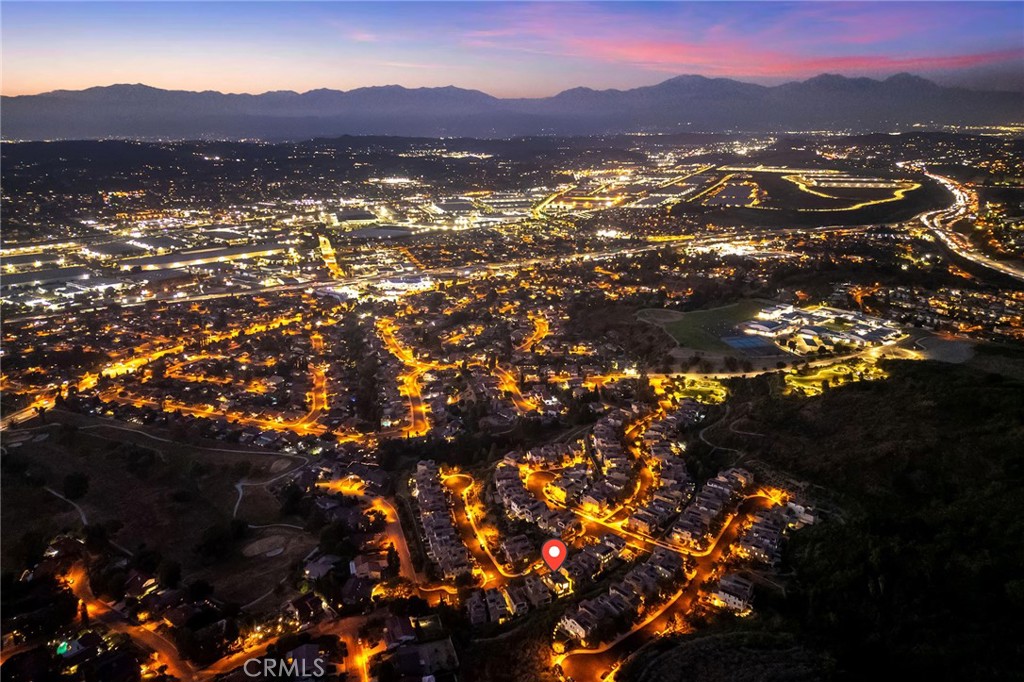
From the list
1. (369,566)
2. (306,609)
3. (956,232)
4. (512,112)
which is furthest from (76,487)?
(512,112)

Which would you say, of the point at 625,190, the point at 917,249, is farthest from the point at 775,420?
the point at 625,190

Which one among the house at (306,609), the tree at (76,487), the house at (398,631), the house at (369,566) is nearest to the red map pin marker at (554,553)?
the house at (398,631)

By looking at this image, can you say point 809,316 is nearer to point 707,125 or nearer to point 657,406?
point 657,406

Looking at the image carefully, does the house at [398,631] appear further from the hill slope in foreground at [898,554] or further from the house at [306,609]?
the hill slope in foreground at [898,554]

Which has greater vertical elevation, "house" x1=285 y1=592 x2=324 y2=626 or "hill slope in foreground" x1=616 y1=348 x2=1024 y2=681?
"hill slope in foreground" x1=616 y1=348 x2=1024 y2=681

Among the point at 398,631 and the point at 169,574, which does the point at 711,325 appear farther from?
the point at 169,574

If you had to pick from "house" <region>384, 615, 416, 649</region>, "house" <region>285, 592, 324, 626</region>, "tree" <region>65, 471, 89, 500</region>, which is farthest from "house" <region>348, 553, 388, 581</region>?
"tree" <region>65, 471, 89, 500</region>

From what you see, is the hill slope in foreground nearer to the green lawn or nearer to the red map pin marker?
the red map pin marker
